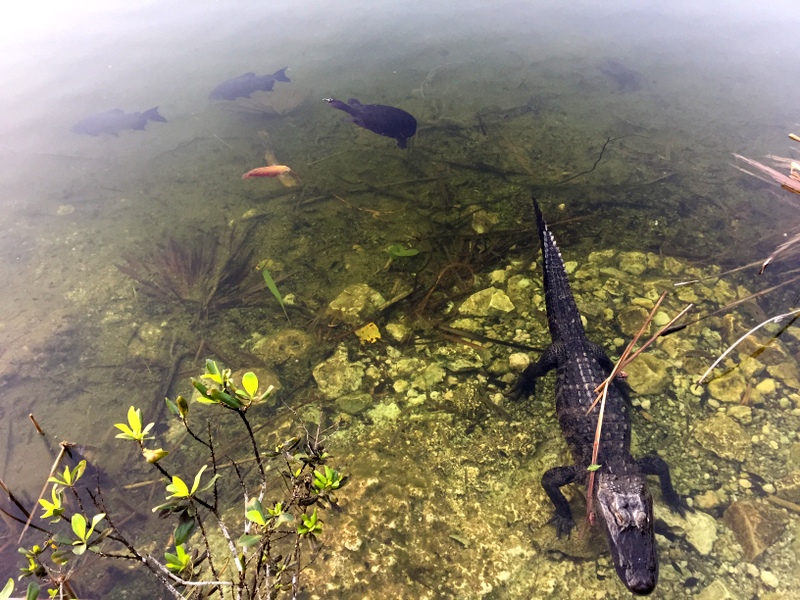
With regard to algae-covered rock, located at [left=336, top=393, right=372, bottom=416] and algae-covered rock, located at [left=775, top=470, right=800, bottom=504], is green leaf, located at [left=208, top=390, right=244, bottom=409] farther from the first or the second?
algae-covered rock, located at [left=775, top=470, right=800, bottom=504]

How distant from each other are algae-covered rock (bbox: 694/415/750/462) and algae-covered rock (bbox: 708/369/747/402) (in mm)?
186

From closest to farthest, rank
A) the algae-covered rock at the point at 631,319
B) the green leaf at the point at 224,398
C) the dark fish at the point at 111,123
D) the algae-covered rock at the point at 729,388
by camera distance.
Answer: the green leaf at the point at 224,398
the algae-covered rock at the point at 729,388
the algae-covered rock at the point at 631,319
the dark fish at the point at 111,123

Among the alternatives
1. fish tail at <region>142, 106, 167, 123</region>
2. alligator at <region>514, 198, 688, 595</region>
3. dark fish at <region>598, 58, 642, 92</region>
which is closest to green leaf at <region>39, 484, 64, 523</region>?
alligator at <region>514, 198, 688, 595</region>

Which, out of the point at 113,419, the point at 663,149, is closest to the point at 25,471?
the point at 113,419

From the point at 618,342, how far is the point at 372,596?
300cm

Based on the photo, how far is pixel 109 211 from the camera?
5.91m

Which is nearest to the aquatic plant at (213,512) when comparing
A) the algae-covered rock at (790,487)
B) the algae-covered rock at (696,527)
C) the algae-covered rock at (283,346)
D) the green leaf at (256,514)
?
the green leaf at (256,514)

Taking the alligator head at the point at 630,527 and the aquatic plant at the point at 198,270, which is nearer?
the alligator head at the point at 630,527

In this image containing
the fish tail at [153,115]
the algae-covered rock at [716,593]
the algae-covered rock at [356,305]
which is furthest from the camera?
the fish tail at [153,115]

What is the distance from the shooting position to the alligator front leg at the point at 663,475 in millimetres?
2811

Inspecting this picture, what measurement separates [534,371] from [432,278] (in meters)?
1.57

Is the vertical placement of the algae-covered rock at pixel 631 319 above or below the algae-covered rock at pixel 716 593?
above

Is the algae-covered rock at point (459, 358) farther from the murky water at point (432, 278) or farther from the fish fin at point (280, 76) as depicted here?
the fish fin at point (280, 76)

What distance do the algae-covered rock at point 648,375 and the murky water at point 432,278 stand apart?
0.02 meters
